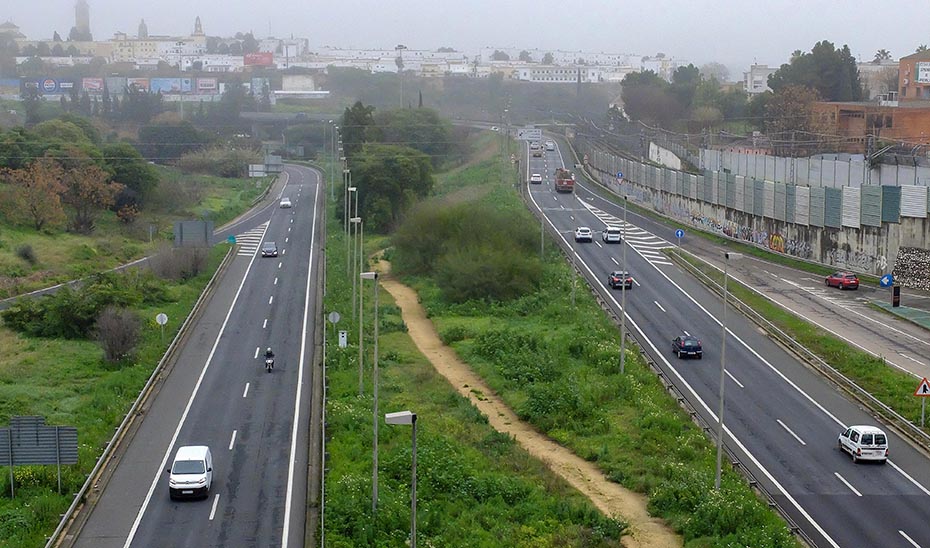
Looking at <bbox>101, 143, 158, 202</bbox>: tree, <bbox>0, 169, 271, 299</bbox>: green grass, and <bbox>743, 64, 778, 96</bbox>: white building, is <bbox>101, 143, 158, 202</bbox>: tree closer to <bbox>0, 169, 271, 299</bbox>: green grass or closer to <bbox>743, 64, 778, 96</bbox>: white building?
<bbox>0, 169, 271, 299</bbox>: green grass

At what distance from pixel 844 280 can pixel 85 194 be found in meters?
46.2

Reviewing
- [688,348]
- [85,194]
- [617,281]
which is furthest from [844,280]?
[85,194]

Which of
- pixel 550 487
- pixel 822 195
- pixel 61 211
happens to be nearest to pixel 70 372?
pixel 550 487

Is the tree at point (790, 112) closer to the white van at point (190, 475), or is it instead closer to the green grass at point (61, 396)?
the green grass at point (61, 396)

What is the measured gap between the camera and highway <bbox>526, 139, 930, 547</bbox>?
28.8 meters

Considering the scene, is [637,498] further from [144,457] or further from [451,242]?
[451,242]

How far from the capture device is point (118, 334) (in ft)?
139

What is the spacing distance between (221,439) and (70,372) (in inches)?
432

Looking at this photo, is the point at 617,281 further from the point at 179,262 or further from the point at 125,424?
the point at 125,424

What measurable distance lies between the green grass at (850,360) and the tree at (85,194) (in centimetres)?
4185

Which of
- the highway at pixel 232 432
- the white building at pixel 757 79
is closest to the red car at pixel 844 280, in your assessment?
the highway at pixel 232 432

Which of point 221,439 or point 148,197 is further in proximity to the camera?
point 148,197

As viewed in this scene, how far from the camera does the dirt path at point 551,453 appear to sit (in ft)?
94.5

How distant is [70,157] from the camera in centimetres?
8031
